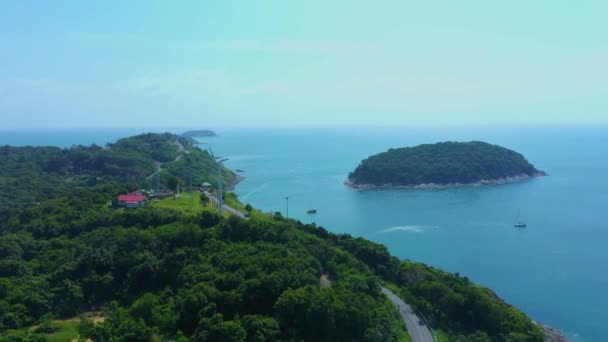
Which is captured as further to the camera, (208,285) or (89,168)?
(89,168)

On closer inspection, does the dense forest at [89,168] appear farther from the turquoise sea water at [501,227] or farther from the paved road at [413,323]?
the paved road at [413,323]

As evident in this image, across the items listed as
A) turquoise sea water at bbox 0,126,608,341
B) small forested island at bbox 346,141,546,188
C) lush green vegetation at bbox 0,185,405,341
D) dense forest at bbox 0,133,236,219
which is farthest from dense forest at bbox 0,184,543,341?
small forested island at bbox 346,141,546,188

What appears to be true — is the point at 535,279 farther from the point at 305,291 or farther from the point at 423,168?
the point at 423,168

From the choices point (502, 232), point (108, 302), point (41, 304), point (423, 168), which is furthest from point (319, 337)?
point (423, 168)

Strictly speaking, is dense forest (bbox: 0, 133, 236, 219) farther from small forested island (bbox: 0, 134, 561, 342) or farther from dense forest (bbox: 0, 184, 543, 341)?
dense forest (bbox: 0, 184, 543, 341)

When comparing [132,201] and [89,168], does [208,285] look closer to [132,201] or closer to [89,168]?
[132,201]

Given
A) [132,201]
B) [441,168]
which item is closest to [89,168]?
[132,201]
